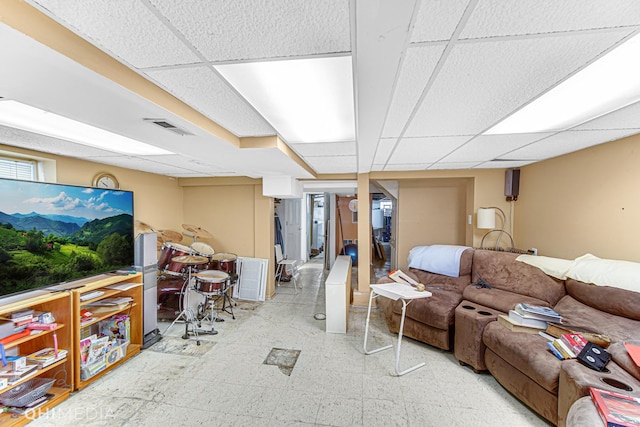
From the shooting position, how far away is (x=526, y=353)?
1.98 metres

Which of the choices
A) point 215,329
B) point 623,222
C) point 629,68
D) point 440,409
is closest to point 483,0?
point 629,68

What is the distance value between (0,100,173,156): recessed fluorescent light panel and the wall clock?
0.94m

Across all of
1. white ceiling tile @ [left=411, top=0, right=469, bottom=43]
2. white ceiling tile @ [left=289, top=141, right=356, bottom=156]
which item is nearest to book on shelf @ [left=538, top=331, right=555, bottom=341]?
white ceiling tile @ [left=289, top=141, right=356, bottom=156]

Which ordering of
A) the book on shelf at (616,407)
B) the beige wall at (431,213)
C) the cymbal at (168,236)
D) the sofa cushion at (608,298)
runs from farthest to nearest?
the beige wall at (431,213) < the cymbal at (168,236) < the sofa cushion at (608,298) < the book on shelf at (616,407)

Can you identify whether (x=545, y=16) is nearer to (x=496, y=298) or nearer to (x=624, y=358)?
(x=624, y=358)

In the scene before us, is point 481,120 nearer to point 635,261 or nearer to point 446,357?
point 635,261

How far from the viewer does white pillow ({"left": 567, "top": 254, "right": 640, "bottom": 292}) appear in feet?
6.56

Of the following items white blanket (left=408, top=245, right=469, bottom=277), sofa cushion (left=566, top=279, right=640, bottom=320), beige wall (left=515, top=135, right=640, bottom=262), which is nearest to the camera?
sofa cushion (left=566, top=279, right=640, bottom=320)

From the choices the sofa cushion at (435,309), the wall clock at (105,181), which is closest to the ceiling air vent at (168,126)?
the wall clock at (105,181)

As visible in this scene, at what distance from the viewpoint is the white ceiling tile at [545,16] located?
0.81 meters

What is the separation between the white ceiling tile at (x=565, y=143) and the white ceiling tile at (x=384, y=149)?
1.38 meters

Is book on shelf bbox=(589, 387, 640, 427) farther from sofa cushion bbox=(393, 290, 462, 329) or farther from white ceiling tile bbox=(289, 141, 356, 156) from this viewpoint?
white ceiling tile bbox=(289, 141, 356, 156)

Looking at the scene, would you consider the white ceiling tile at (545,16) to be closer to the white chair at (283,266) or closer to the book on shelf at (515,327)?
the book on shelf at (515,327)

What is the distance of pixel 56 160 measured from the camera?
9.09 ft
